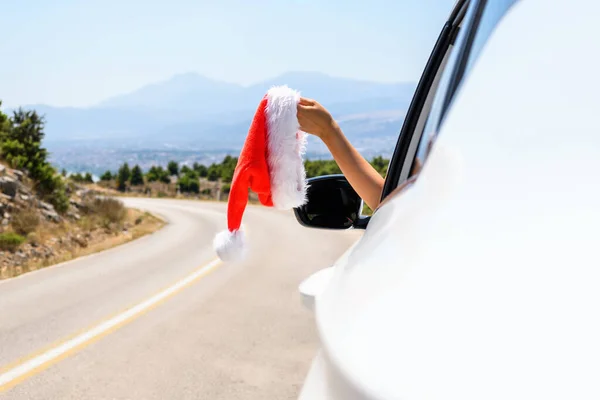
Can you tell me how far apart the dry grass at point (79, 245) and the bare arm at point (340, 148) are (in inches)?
430

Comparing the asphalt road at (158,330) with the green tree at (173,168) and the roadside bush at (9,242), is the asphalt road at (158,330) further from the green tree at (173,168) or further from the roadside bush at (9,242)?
the green tree at (173,168)

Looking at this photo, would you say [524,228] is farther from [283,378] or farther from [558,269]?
[283,378]

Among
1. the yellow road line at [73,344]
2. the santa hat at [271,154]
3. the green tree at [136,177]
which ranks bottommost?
the green tree at [136,177]

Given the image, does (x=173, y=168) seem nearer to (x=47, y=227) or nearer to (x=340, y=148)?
(x=47, y=227)

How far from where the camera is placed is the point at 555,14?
121cm

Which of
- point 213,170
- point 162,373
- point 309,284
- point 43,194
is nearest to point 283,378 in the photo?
point 162,373

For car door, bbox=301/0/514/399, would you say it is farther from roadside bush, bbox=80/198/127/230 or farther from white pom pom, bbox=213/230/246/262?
roadside bush, bbox=80/198/127/230

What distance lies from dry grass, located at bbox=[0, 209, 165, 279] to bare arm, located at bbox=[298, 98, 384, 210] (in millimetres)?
10912

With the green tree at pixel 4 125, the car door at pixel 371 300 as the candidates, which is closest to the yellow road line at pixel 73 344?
the car door at pixel 371 300

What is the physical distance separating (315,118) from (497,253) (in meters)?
1.05

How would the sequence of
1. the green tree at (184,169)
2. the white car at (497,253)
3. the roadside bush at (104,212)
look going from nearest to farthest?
1. the white car at (497,253)
2. the roadside bush at (104,212)
3. the green tree at (184,169)

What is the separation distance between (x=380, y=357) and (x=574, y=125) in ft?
1.44

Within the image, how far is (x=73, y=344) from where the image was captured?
6.88 m

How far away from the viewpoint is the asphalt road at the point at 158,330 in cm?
559
